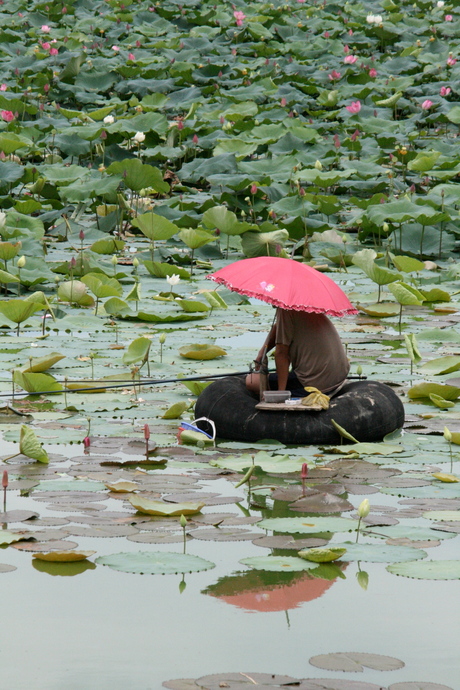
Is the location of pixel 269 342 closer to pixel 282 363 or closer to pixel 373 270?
pixel 282 363

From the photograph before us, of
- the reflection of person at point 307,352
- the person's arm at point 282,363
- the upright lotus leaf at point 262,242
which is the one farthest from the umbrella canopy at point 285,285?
the upright lotus leaf at point 262,242

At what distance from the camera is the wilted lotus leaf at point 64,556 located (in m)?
3.33

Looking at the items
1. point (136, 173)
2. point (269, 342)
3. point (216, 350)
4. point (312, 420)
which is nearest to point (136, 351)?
point (216, 350)

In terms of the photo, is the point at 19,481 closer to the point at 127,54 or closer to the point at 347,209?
the point at 347,209

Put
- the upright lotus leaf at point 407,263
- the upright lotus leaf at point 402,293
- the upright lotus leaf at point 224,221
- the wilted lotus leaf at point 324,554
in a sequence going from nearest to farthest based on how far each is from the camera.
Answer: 1. the wilted lotus leaf at point 324,554
2. the upright lotus leaf at point 402,293
3. the upright lotus leaf at point 407,263
4. the upright lotus leaf at point 224,221

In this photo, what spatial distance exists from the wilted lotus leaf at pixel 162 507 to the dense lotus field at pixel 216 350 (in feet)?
0.05

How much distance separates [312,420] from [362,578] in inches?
67.1

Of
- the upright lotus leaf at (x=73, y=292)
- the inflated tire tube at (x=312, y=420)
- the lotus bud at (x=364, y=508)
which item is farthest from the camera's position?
the upright lotus leaf at (x=73, y=292)

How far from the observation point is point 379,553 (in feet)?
11.2

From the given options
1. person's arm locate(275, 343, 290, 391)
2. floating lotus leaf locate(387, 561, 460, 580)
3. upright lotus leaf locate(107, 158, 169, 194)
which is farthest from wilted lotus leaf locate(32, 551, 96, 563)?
upright lotus leaf locate(107, 158, 169, 194)

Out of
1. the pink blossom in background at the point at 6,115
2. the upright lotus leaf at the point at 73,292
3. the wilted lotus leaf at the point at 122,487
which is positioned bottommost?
the upright lotus leaf at the point at 73,292

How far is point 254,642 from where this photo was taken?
9.11ft

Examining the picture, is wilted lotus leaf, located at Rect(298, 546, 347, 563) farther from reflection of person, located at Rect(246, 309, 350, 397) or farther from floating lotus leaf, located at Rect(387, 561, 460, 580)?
reflection of person, located at Rect(246, 309, 350, 397)

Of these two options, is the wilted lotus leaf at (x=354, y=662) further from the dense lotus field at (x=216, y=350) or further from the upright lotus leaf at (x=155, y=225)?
the upright lotus leaf at (x=155, y=225)
